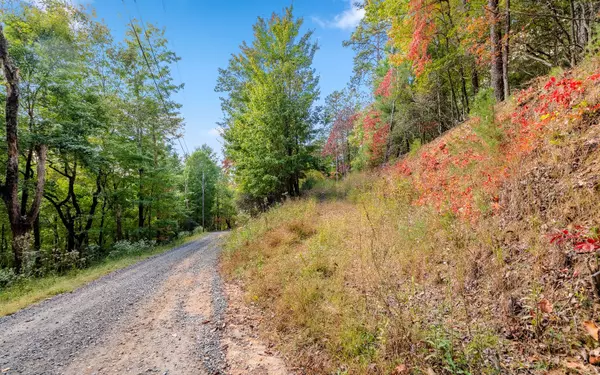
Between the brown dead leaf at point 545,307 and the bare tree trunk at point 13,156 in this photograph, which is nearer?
the brown dead leaf at point 545,307

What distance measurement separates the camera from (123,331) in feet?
12.3

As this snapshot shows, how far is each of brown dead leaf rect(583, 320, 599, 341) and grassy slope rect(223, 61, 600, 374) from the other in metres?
0.05

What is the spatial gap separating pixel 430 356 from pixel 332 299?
1.55 meters

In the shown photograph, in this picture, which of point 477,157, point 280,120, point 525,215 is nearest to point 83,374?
point 525,215

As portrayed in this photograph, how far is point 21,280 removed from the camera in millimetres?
7445

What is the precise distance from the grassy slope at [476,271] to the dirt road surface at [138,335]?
52 cm

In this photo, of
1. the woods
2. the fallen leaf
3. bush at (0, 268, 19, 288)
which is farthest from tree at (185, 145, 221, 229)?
the fallen leaf

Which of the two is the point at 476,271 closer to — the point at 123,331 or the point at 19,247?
the point at 123,331

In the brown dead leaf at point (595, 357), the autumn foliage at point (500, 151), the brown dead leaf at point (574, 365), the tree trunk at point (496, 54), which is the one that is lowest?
the brown dead leaf at point (574, 365)

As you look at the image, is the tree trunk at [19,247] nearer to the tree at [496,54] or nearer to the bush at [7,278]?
the bush at [7,278]

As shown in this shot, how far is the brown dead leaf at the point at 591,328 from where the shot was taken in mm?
1916

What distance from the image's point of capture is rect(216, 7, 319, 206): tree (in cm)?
1174

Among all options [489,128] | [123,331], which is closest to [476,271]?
[489,128]

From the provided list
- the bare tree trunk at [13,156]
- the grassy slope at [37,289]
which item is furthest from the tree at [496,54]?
the bare tree trunk at [13,156]
